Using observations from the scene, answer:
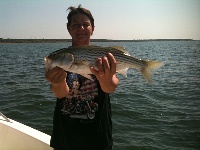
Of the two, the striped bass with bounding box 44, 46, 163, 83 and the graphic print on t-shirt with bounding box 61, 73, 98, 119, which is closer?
the striped bass with bounding box 44, 46, 163, 83

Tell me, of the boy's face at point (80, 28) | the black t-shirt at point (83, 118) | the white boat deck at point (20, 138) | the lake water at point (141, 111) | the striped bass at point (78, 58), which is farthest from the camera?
the lake water at point (141, 111)

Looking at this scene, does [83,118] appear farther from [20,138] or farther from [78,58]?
[20,138]

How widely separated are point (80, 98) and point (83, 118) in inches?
10.4

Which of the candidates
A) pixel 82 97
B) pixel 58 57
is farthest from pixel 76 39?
pixel 82 97

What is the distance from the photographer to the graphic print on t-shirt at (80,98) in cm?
329

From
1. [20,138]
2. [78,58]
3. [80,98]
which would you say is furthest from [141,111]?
[78,58]

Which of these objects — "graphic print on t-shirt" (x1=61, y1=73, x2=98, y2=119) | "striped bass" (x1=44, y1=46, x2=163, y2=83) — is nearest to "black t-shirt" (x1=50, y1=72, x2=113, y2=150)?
"graphic print on t-shirt" (x1=61, y1=73, x2=98, y2=119)

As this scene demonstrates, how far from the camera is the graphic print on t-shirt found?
3291 mm

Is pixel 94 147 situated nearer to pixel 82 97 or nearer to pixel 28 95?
pixel 82 97

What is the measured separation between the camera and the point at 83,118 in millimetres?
3262

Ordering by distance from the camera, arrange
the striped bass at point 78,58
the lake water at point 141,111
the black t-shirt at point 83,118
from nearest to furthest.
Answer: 1. the striped bass at point 78,58
2. the black t-shirt at point 83,118
3. the lake water at point 141,111

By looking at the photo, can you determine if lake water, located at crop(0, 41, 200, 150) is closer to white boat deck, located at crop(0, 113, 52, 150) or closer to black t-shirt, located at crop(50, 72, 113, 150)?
white boat deck, located at crop(0, 113, 52, 150)

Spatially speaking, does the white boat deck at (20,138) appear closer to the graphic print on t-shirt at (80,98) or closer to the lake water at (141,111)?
the graphic print on t-shirt at (80,98)

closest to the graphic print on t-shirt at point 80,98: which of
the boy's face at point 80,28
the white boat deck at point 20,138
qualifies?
the boy's face at point 80,28
